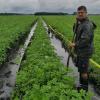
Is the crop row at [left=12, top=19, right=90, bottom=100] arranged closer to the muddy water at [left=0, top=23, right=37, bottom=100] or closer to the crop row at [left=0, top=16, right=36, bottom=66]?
the muddy water at [left=0, top=23, right=37, bottom=100]

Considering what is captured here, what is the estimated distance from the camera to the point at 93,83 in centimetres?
→ 910

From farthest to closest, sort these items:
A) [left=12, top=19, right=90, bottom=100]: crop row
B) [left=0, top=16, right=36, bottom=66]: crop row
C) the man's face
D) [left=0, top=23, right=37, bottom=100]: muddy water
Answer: [left=0, top=16, right=36, bottom=66]: crop row
[left=0, top=23, right=37, bottom=100]: muddy water
the man's face
[left=12, top=19, right=90, bottom=100]: crop row

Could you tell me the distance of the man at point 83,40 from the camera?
23.5ft

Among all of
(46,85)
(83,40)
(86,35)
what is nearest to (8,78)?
(83,40)

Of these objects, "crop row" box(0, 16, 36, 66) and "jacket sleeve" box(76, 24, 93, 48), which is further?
"crop row" box(0, 16, 36, 66)

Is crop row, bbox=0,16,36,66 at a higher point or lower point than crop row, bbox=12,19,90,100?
lower

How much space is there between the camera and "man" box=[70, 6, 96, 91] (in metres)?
7.15

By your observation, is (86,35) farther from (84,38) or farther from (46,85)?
(46,85)

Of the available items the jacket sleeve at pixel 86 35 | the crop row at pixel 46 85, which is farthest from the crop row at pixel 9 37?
the jacket sleeve at pixel 86 35

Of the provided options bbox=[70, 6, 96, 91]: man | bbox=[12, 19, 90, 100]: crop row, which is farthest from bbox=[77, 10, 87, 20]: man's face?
bbox=[12, 19, 90, 100]: crop row

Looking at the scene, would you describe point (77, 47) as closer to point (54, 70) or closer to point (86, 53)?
point (86, 53)

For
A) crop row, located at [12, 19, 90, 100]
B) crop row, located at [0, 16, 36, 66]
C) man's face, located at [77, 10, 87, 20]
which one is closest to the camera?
crop row, located at [12, 19, 90, 100]

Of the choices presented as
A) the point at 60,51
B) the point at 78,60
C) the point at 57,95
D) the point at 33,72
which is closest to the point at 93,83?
the point at 78,60

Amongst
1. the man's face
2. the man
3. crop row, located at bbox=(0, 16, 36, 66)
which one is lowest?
crop row, located at bbox=(0, 16, 36, 66)
